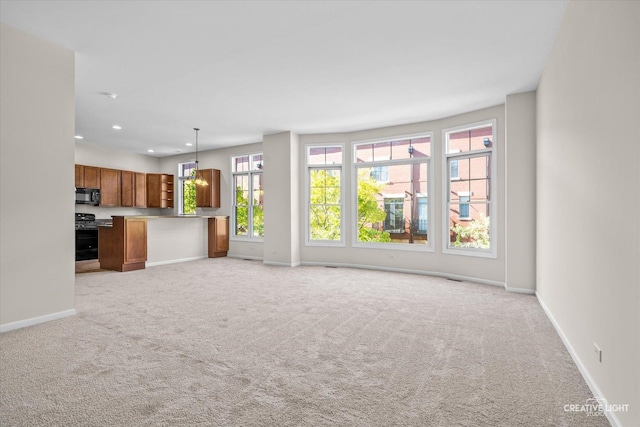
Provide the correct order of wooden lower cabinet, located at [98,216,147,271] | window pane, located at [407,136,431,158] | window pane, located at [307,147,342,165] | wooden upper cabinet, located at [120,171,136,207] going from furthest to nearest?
1. wooden upper cabinet, located at [120,171,136,207]
2. window pane, located at [307,147,342,165]
3. wooden lower cabinet, located at [98,216,147,271]
4. window pane, located at [407,136,431,158]

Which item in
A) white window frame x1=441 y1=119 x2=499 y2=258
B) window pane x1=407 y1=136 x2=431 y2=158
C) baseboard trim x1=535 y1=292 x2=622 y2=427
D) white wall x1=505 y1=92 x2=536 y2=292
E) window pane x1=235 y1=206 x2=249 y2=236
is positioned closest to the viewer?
baseboard trim x1=535 y1=292 x2=622 y2=427

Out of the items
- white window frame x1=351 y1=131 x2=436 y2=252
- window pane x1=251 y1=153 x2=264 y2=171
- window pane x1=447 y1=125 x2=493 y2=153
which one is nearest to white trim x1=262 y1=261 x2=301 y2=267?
white window frame x1=351 y1=131 x2=436 y2=252

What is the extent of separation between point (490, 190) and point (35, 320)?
6014mm

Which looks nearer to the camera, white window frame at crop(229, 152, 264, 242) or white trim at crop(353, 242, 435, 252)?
white trim at crop(353, 242, 435, 252)

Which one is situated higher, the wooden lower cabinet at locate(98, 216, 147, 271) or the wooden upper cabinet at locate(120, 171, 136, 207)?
the wooden upper cabinet at locate(120, 171, 136, 207)

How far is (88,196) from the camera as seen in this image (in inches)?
307

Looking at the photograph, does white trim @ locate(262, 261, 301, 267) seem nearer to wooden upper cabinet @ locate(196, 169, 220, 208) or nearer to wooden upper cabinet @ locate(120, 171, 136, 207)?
wooden upper cabinet @ locate(196, 169, 220, 208)

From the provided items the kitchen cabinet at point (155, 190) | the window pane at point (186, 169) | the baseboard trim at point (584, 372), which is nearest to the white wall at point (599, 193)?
the baseboard trim at point (584, 372)

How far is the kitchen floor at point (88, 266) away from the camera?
635 cm

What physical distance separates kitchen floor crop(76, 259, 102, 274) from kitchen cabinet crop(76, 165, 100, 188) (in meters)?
1.81

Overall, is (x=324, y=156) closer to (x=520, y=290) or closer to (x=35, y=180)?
(x=520, y=290)

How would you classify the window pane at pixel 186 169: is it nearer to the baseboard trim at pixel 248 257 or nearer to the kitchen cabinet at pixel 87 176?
the kitchen cabinet at pixel 87 176

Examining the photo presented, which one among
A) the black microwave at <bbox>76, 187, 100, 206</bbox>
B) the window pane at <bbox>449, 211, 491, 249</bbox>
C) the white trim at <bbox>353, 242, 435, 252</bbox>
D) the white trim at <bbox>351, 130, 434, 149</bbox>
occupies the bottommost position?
the white trim at <bbox>353, 242, 435, 252</bbox>

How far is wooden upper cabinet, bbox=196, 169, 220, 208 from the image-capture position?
8.48m
